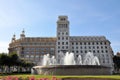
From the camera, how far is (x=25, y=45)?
367ft

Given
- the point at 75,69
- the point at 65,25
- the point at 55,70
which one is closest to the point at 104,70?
the point at 75,69

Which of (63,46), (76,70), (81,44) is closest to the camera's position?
(76,70)

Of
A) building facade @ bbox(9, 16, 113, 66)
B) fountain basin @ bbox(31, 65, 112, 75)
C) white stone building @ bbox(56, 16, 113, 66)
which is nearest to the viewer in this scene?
fountain basin @ bbox(31, 65, 112, 75)

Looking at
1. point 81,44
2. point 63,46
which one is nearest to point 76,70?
point 63,46

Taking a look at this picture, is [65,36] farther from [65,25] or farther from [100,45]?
[100,45]

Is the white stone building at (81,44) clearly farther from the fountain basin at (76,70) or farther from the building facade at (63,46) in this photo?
the fountain basin at (76,70)

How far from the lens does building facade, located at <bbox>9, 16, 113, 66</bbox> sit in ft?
360

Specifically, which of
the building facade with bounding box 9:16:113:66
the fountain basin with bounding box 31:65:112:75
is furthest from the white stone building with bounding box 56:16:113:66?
A: the fountain basin with bounding box 31:65:112:75

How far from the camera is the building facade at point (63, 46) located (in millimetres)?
109812

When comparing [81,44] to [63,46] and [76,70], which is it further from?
[76,70]

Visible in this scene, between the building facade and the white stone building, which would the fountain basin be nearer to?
the building facade

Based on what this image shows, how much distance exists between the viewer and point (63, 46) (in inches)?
4343

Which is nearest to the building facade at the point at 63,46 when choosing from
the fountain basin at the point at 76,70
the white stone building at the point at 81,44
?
the white stone building at the point at 81,44

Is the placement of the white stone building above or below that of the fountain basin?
above
